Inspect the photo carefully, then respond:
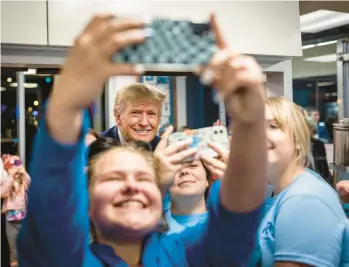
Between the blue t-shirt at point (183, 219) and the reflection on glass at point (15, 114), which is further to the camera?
the reflection on glass at point (15, 114)

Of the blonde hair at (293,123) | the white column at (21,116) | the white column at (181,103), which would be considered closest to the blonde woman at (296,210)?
the blonde hair at (293,123)

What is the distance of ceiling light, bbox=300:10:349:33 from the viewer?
2.62 meters

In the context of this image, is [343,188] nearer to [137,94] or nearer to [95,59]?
[137,94]

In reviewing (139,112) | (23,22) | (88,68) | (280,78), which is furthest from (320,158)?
(88,68)

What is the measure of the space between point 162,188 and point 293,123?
557mm

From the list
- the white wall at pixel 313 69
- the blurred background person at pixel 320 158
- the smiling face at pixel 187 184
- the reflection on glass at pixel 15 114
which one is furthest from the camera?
the white wall at pixel 313 69

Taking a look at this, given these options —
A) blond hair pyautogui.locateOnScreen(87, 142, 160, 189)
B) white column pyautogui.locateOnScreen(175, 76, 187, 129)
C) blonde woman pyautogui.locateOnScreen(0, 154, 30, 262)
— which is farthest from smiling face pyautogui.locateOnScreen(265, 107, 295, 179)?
white column pyautogui.locateOnScreen(175, 76, 187, 129)

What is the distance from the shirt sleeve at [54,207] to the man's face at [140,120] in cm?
100

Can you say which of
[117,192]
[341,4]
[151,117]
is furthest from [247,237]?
[341,4]

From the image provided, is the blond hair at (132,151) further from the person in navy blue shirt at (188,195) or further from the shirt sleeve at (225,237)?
the person in navy blue shirt at (188,195)

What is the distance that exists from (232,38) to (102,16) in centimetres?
136

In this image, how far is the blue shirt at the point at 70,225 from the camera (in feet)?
2.13

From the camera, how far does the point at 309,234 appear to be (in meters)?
1.10

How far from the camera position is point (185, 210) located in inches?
56.1
